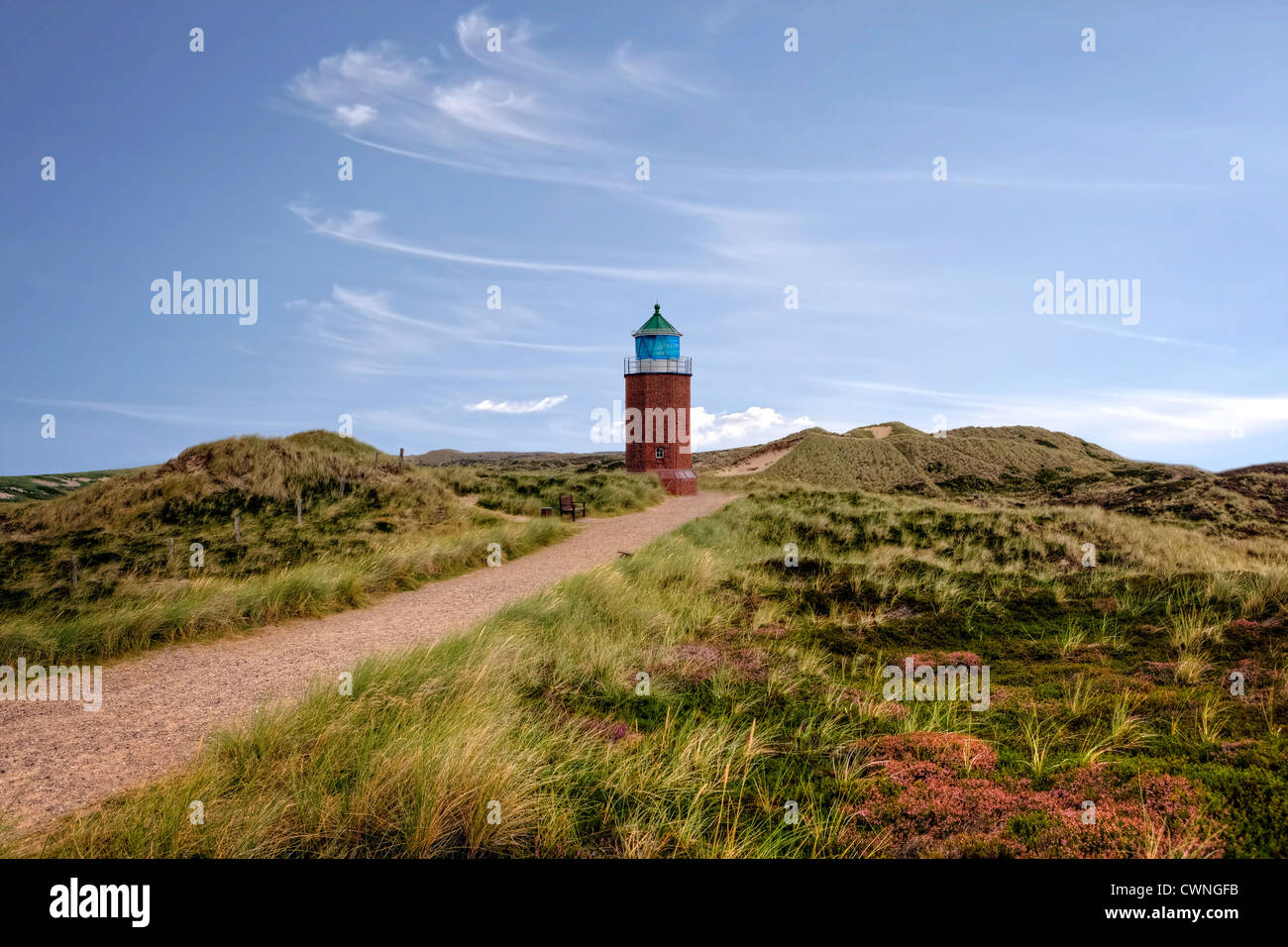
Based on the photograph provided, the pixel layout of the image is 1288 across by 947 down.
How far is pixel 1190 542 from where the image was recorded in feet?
68.4

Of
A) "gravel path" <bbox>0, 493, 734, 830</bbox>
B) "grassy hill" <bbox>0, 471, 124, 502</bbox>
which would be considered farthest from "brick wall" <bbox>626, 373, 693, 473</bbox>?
"gravel path" <bbox>0, 493, 734, 830</bbox>

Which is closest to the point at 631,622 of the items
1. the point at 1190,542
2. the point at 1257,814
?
the point at 1257,814

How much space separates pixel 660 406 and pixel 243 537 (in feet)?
83.7

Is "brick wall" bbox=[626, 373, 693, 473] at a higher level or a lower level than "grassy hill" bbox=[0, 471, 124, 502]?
higher

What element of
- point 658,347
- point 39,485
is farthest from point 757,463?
point 39,485

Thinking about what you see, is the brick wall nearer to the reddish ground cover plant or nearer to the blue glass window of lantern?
the blue glass window of lantern

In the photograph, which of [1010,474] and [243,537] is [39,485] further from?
[1010,474]

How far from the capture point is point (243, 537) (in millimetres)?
20219

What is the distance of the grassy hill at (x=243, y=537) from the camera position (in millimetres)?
10180

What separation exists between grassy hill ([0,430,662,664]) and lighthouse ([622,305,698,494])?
555 centimetres

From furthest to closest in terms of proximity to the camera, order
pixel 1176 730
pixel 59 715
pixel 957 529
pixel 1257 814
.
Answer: pixel 957 529 → pixel 59 715 → pixel 1176 730 → pixel 1257 814

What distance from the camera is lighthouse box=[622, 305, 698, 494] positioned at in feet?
137
